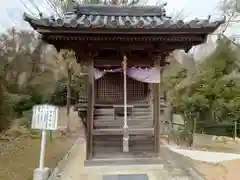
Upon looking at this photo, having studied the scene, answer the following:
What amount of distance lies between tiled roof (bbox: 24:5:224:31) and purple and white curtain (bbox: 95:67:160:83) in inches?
42.3

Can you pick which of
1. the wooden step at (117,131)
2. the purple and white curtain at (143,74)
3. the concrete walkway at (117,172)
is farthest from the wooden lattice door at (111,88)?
the concrete walkway at (117,172)

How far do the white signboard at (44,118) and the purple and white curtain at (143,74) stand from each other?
1.33m

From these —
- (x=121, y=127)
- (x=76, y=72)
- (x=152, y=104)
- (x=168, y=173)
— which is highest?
(x=76, y=72)

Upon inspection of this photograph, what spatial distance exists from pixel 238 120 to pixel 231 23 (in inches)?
408

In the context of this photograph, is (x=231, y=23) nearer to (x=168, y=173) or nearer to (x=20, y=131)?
(x=20, y=131)

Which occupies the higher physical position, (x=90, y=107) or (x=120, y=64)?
(x=120, y=64)

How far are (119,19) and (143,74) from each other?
1361mm

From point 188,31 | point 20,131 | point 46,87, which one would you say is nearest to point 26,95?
point 46,87

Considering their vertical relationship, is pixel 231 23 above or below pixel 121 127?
above

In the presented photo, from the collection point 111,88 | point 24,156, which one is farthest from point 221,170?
point 24,156

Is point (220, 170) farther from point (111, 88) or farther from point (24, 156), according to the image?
point (24, 156)

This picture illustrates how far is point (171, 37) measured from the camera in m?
5.94

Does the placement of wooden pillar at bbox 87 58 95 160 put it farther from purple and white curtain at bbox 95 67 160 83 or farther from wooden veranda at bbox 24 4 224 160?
purple and white curtain at bbox 95 67 160 83

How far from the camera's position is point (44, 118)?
20.1 ft
